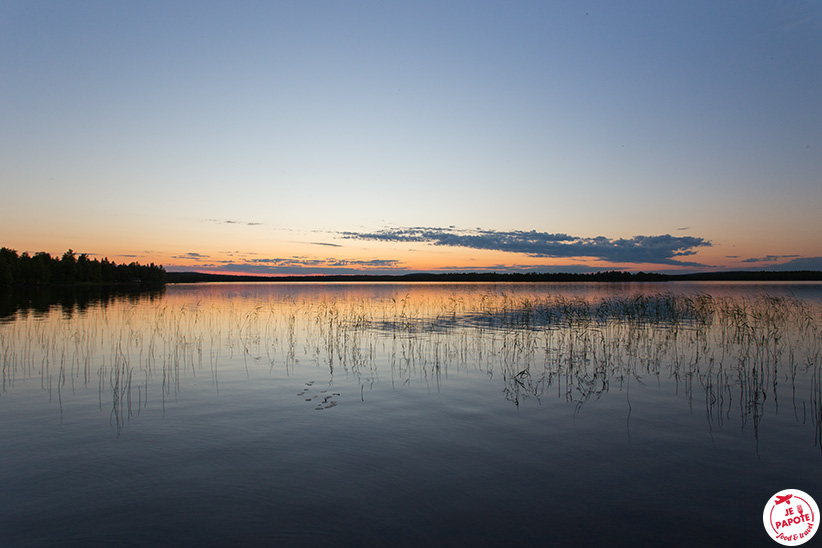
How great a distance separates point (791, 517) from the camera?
678cm

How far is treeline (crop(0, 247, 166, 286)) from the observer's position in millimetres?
114975

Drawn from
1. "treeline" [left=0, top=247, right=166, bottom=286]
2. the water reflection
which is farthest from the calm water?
"treeline" [left=0, top=247, right=166, bottom=286]

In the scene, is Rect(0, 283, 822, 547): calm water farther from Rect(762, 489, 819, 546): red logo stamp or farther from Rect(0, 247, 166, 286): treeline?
Rect(0, 247, 166, 286): treeline

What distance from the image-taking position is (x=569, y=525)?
21.2 ft

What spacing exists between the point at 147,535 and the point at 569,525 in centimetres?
602

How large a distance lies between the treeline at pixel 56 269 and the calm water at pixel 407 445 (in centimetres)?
12713

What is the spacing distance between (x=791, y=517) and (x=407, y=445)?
21.5 feet

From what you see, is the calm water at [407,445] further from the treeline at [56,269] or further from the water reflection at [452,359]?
the treeline at [56,269]

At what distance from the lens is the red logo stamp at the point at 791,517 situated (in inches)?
250

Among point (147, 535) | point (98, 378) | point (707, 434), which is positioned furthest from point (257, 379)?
point (707, 434)

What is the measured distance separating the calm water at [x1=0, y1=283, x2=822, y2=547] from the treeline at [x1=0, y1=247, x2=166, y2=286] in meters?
127

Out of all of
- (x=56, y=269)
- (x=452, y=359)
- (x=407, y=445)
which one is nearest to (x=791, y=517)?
(x=407, y=445)

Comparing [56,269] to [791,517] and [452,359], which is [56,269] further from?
[791,517]

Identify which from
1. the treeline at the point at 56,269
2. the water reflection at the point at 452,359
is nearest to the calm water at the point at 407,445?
the water reflection at the point at 452,359
